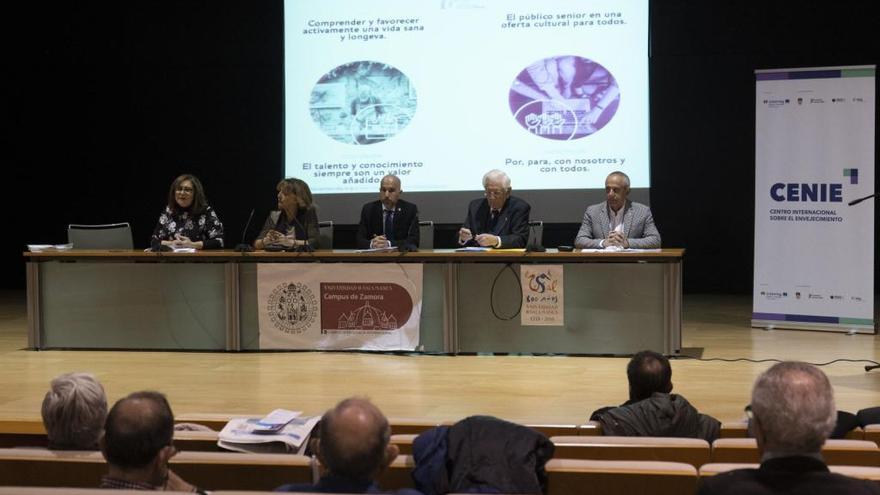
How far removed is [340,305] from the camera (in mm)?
6812

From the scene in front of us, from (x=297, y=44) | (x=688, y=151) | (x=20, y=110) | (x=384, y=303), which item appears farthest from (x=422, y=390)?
(x=20, y=110)

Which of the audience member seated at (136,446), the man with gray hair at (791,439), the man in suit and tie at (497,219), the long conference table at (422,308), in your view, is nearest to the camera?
the man with gray hair at (791,439)

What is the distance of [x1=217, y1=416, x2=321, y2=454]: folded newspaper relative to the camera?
2.71 m

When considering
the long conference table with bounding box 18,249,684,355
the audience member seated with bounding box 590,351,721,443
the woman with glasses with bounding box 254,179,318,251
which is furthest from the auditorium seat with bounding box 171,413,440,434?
the woman with glasses with bounding box 254,179,318,251

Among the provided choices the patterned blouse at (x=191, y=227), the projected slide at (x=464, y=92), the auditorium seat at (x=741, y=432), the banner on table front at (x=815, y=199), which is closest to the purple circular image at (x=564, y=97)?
the projected slide at (x=464, y=92)

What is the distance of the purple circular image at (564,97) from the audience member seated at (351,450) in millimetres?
6356

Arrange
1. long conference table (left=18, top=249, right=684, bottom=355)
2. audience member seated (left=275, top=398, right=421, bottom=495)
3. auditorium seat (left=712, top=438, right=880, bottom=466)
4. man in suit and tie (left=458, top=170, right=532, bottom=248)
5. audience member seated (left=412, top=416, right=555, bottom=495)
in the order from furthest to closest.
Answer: man in suit and tie (left=458, top=170, right=532, bottom=248) < long conference table (left=18, top=249, right=684, bottom=355) < auditorium seat (left=712, top=438, right=880, bottom=466) < audience member seated (left=412, top=416, right=555, bottom=495) < audience member seated (left=275, top=398, right=421, bottom=495)

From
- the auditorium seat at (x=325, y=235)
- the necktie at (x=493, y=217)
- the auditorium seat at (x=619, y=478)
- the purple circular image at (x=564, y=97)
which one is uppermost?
the purple circular image at (x=564, y=97)

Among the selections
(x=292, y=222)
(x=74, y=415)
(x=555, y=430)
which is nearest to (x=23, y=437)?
(x=74, y=415)

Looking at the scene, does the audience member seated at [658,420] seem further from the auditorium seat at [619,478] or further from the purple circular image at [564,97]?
the purple circular image at [564,97]

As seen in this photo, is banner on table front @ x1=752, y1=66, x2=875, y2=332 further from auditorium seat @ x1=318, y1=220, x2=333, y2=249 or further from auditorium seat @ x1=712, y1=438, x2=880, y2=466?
auditorium seat @ x1=712, y1=438, x2=880, y2=466

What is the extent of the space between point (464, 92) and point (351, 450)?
6.61 meters

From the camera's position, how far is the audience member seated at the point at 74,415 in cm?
255

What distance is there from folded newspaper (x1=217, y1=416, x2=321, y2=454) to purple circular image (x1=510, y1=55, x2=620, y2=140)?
5.61 metres
